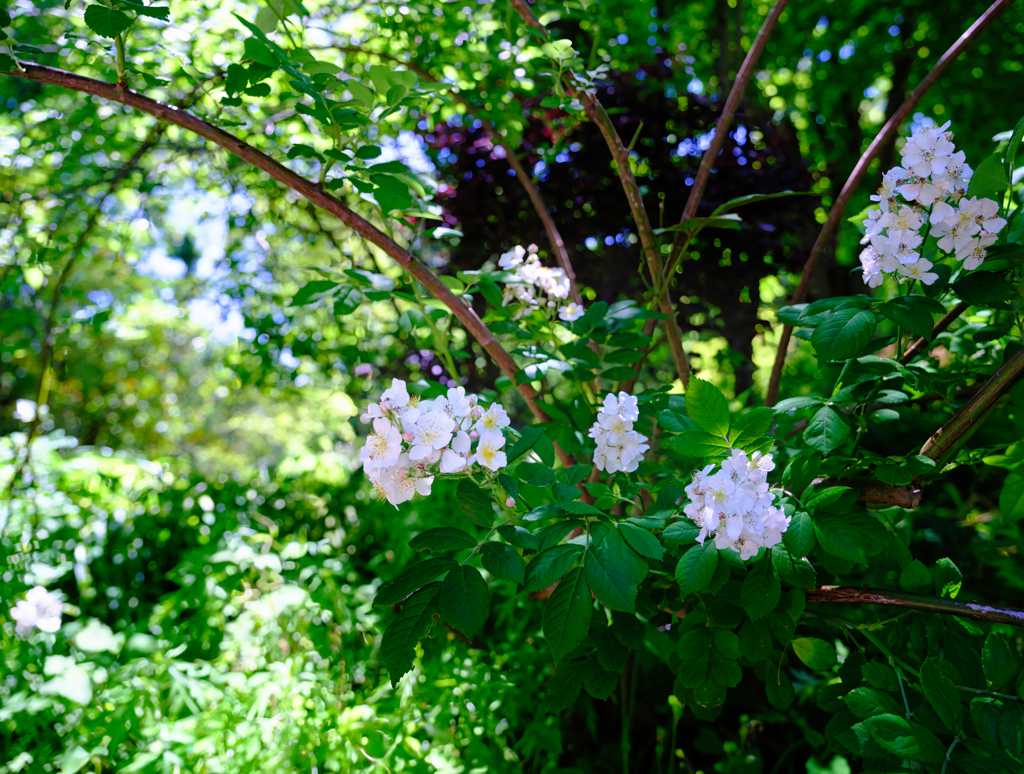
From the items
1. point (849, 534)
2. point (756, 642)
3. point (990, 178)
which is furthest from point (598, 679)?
point (990, 178)

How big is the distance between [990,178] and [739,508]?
1.82ft

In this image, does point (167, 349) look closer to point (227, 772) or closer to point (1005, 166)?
point (227, 772)

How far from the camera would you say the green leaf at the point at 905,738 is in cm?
78

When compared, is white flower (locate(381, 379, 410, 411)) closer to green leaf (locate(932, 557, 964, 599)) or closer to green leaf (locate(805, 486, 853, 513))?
green leaf (locate(805, 486, 853, 513))

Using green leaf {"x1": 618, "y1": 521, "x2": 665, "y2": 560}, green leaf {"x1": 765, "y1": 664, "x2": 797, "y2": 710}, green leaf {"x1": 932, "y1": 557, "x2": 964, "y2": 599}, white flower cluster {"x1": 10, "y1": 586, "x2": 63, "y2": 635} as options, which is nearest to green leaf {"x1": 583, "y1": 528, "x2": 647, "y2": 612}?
green leaf {"x1": 618, "y1": 521, "x2": 665, "y2": 560}

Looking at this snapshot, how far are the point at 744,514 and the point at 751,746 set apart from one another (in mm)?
1265

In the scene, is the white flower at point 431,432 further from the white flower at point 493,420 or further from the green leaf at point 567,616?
the green leaf at point 567,616

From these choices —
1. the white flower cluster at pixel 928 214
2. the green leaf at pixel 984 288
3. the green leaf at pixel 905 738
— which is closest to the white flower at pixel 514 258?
the white flower cluster at pixel 928 214

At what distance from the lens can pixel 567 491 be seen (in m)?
0.89

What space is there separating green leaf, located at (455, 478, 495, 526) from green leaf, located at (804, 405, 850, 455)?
464mm

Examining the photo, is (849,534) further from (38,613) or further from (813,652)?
(38,613)

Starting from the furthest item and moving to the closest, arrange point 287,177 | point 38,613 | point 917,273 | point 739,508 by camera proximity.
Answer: point 38,613, point 287,177, point 917,273, point 739,508

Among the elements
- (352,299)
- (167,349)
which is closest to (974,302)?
(352,299)

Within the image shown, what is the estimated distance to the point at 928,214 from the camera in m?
0.90
